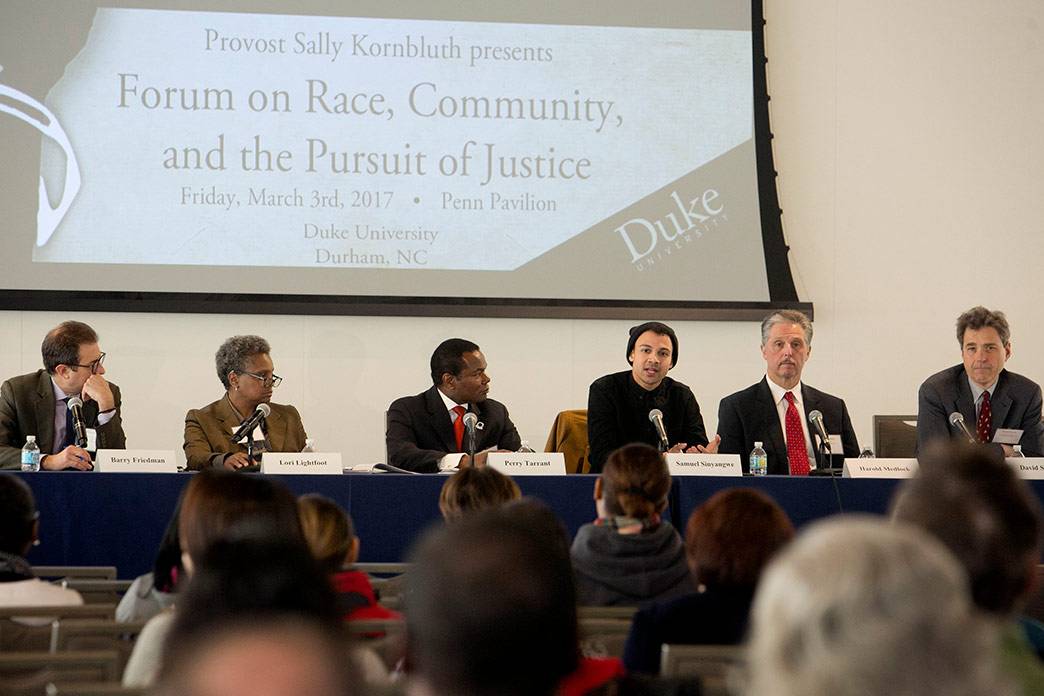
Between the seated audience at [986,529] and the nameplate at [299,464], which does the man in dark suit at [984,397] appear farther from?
the seated audience at [986,529]

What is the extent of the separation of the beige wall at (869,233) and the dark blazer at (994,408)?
76.3 inches

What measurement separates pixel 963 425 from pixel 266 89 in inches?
151

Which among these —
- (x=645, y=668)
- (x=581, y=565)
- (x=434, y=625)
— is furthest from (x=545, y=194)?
(x=434, y=625)

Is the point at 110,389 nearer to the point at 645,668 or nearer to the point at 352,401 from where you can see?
the point at 352,401

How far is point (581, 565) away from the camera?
291cm

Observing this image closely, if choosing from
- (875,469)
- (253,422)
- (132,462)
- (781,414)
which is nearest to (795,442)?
(781,414)

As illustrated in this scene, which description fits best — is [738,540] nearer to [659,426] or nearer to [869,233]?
[659,426]

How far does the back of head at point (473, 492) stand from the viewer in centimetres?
293

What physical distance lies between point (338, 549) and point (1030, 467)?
2991mm

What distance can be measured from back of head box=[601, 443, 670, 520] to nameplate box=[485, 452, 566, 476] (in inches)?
52.2

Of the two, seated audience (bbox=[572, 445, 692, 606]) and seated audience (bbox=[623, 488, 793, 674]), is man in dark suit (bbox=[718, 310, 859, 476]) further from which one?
seated audience (bbox=[623, 488, 793, 674])

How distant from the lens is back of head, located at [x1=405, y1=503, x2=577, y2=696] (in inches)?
35.9

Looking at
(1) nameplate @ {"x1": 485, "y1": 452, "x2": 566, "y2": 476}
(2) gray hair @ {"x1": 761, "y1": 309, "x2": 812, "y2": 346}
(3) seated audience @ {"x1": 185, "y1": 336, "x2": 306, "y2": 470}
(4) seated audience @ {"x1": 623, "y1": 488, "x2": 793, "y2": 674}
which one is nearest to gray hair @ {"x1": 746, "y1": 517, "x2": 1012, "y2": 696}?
(4) seated audience @ {"x1": 623, "y1": 488, "x2": 793, "y2": 674}

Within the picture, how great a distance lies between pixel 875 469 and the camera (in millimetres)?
4426
